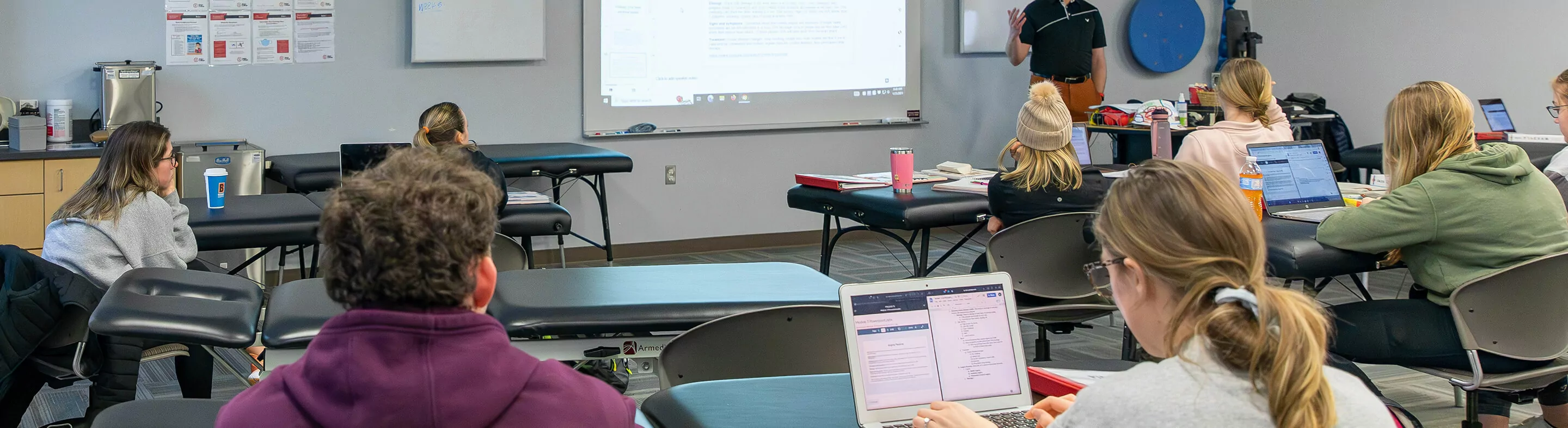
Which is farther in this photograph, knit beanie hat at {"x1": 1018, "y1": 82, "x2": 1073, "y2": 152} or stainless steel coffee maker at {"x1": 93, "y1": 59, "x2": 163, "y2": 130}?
stainless steel coffee maker at {"x1": 93, "y1": 59, "x2": 163, "y2": 130}

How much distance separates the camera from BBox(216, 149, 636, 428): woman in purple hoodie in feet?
3.52

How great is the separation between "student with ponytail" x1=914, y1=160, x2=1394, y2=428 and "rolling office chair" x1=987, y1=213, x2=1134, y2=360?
1898 millimetres

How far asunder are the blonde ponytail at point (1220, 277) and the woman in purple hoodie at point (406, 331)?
2.06 ft

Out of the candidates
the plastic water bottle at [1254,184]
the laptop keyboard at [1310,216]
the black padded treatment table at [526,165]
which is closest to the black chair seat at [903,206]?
the plastic water bottle at [1254,184]

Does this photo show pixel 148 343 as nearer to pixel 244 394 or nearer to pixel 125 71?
pixel 244 394

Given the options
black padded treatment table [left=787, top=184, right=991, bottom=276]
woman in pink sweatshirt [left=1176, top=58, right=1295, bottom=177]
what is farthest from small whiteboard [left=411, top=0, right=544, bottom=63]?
woman in pink sweatshirt [left=1176, top=58, right=1295, bottom=177]

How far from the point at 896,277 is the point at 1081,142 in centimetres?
110

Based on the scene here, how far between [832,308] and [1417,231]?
1.59 metres

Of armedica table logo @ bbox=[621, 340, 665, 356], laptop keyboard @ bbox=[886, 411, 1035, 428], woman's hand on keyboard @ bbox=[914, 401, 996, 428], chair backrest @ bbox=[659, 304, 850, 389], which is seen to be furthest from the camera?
armedica table logo @ bbox=[621, 340, 665, 356]

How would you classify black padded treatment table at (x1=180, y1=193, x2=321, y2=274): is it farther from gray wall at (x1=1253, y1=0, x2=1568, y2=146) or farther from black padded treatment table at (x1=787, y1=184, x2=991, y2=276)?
gray wall at (x1=1253, y1=0, x2=1568, y2=146)

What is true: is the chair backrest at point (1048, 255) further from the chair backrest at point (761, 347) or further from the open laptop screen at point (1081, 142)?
the open laptop screen at point (1081, 142)

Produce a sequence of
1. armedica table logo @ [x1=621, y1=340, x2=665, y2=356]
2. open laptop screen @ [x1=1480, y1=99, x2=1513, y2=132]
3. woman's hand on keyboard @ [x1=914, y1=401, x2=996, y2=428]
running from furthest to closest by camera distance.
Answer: open laptop screen @ [x1=1480, y1=99, x2=1513, y2=132]
armedica table logo @ [x1=621, y1=340, x2=665, y2=356]
woman's hand on keyboard @ [x1=914, y1=401, x2=996, y2=428]

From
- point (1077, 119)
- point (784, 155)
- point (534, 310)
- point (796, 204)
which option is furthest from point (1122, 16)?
point (534, 310)

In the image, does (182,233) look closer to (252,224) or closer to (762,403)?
(252,224)
